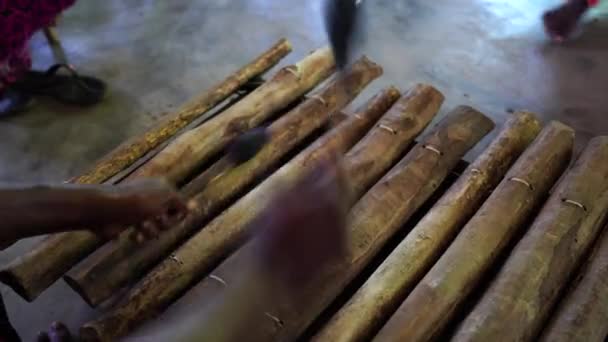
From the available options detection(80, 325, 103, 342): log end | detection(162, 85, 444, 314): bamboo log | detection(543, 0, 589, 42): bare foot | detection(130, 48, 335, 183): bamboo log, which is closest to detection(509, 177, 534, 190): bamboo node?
detection(162, 85, 444, 314): bamboo log

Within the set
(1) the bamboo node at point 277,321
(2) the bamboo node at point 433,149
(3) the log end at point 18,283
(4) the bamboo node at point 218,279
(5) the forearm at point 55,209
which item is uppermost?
(2) the bamboo node at point 433,149

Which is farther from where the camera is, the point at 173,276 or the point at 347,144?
the point at 347,144

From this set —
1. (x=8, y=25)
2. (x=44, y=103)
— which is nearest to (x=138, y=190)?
(x=8, y=25)

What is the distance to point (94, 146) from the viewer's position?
2.10 metres

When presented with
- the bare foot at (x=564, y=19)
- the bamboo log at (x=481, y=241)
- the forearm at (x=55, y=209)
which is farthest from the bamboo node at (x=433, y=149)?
the bare foot at (x=564, y=19)

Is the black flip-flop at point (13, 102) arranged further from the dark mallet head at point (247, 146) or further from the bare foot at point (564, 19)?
the bare foot at point (564, 19)

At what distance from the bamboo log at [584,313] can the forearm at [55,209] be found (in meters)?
0.75

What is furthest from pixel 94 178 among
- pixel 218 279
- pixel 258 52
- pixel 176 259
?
pixel 258 52

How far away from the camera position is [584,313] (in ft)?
3.43

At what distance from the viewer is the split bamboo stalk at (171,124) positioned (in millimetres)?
1406

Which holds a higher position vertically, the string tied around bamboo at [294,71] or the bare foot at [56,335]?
the string tied around bamboo at [294,71]

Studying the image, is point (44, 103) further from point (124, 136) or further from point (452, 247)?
point (452, 247)

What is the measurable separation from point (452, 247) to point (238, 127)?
0.60 m

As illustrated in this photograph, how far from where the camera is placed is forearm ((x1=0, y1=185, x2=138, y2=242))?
989 millimetres
